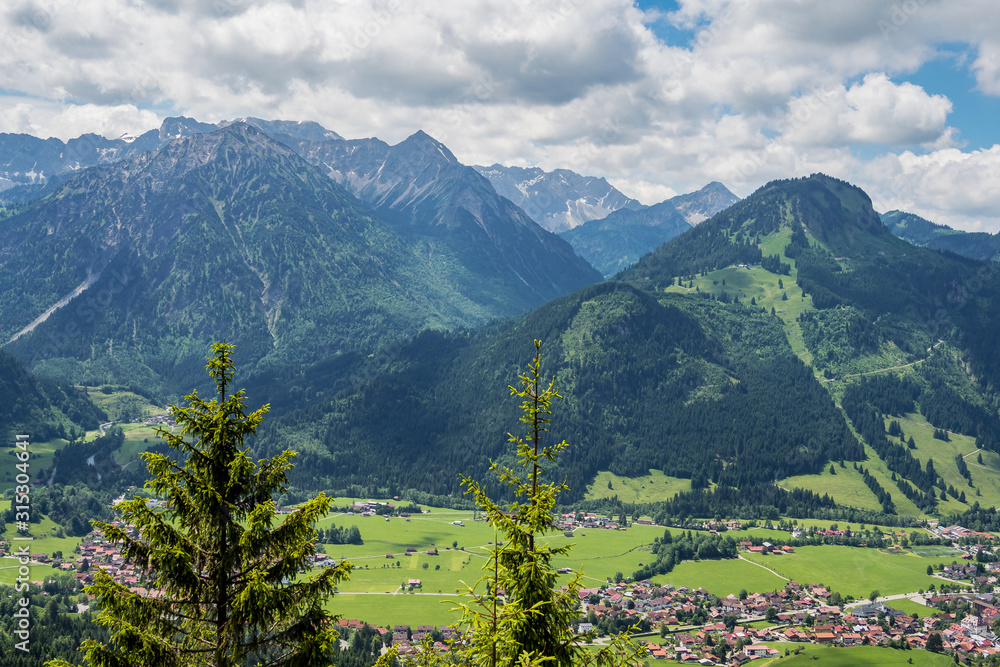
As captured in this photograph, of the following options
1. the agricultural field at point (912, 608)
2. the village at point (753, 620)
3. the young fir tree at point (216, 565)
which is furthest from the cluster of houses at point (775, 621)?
the young fir tree at point (216, 565)

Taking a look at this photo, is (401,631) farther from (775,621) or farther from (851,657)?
(851,657)

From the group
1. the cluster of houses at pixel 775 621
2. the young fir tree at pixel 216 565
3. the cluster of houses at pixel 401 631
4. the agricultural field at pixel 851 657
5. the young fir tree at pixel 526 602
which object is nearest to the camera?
the young fir tree at pixel 216 565

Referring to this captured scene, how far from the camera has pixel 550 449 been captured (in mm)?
26359

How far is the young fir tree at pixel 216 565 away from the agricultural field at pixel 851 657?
482 ft

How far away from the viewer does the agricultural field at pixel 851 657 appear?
146 meters

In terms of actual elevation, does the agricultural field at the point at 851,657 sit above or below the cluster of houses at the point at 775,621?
below

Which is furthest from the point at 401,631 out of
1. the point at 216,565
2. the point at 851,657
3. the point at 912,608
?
the point at 216,565

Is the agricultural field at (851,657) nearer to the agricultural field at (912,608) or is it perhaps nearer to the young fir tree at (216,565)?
the agricultural field at (912,608)

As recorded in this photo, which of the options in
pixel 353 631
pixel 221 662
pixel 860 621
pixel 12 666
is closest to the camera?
pixel 221 662

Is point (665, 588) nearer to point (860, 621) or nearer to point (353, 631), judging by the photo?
point (860, 621)

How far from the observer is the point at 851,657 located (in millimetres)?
150375

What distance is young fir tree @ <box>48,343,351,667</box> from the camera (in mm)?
21625

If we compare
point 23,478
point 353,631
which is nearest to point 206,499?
point 23,478

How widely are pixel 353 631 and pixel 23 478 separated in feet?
279
